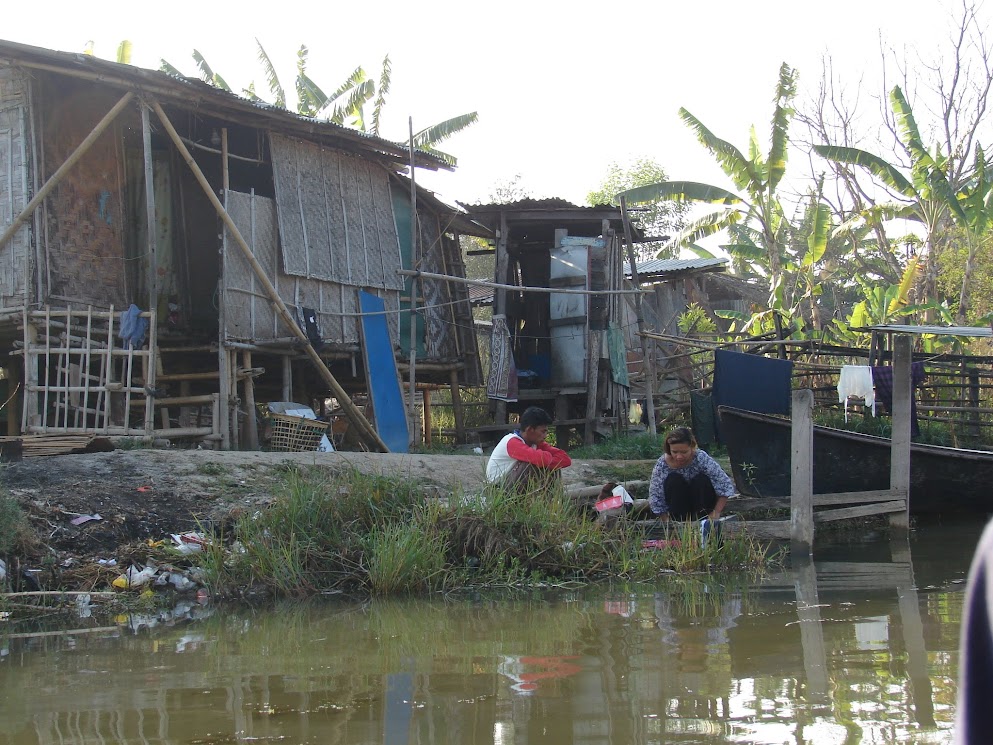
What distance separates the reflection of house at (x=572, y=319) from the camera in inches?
599

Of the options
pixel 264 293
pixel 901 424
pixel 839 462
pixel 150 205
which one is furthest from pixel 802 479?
pixel 150 205

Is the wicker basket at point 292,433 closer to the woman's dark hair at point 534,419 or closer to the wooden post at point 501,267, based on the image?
the wooden post at point 501,267

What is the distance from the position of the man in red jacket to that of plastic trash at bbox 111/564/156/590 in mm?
2447

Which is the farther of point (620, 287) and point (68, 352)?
point (620, 287)

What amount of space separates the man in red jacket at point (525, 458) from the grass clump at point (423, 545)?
18cm

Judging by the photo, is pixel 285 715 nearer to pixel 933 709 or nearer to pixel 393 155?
pixel 933 709

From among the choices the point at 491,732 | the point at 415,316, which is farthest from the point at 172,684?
the point at 415,316

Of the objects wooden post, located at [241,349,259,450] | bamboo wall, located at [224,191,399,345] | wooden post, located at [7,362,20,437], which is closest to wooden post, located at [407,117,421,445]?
bamboo wall, located at [224,191,399,345]

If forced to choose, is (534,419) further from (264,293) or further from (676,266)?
(676,266)

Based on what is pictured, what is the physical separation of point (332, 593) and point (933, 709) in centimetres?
404

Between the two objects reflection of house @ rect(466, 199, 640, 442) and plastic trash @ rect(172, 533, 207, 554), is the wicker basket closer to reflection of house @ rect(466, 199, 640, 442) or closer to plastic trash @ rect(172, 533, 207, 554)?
reflection of house @ rect(466, 199, 640, 442)

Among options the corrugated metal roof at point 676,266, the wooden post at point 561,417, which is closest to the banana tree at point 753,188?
the corrugated metal roof at point 676,266

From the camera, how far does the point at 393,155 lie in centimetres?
1391

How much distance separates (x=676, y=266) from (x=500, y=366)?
7.13 m
